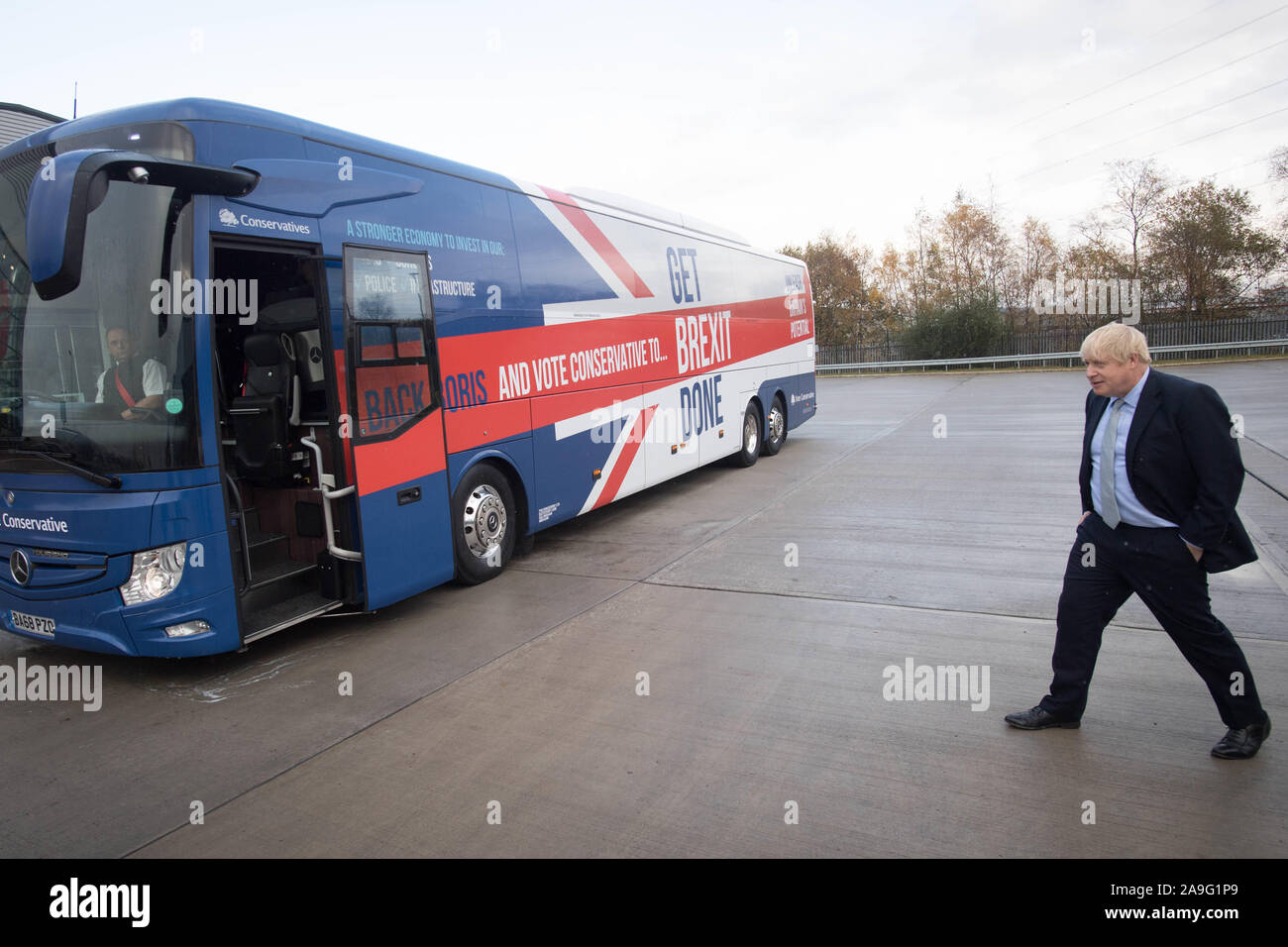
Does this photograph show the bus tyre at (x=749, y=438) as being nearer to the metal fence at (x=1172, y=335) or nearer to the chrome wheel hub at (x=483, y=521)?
the chrome wheel hub at (x=483, y=521)

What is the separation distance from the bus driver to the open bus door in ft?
3.97

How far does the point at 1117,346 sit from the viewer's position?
11.7ft

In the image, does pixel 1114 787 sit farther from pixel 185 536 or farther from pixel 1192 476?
pixel 185 536

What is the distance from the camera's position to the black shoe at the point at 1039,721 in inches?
156

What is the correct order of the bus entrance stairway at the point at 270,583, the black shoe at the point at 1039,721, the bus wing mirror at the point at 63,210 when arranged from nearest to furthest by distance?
the bus wing mirror at the point at 63,210 < the black shoe at the point at 1039,721 < the bus entrance stairway at the point at 270,583

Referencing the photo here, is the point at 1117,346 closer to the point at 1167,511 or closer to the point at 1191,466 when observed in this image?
the point at 1191,466

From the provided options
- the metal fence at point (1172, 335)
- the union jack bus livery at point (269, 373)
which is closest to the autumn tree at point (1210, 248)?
the metal fence at point (1172, 335)

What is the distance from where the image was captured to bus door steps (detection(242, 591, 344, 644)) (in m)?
5.23

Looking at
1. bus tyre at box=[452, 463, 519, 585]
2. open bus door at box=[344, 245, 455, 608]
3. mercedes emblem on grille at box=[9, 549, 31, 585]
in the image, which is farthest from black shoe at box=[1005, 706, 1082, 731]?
mercedes emblem on grille at box=[9, 549, 31, 585]

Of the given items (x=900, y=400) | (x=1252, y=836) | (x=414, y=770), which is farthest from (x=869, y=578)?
(x=900, y=400)

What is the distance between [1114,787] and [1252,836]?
19.3 inches

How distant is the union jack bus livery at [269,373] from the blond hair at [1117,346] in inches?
177

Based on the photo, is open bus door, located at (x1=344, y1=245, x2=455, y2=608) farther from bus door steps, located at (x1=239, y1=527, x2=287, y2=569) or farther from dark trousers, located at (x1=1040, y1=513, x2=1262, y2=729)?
dark trousers, located at (x1=1040, y1=513, x2=1262, y2=729)

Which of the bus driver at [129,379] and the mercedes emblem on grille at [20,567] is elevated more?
the bus driver at [129,379]
